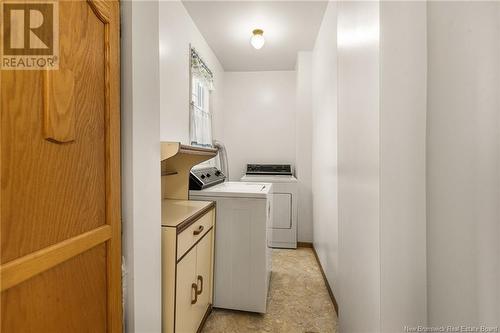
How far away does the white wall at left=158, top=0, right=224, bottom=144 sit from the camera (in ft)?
6.63

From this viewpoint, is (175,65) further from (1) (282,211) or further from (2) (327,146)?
(1) (282,211)

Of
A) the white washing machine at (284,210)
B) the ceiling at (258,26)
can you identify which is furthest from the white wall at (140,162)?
the white washing machine at (284,210)

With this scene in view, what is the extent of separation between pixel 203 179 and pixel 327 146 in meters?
1.26

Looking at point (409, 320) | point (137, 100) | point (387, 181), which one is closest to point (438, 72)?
point (387, 181)

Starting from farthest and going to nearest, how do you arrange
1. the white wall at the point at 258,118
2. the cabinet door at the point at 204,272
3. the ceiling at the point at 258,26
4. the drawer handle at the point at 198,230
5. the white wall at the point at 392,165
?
1. the white wall at the point at 258,118
2. the ceiling at the point at 258,26
3. the cabinet door at the point at 204,272
4. the drawer handle at the point at 198,230
5. the white wall at the point at 392,165

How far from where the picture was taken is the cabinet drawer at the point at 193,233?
1306 millimetres

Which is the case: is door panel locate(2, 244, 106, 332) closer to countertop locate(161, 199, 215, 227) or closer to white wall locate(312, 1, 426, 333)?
countertop locate(161, 199, 215, 227)

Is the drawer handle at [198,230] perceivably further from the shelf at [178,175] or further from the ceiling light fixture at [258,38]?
the ceiling light fixture at [258,38]

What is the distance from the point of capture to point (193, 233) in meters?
1.48

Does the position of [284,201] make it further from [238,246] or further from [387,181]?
[387,181]

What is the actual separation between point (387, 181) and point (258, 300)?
144 cm

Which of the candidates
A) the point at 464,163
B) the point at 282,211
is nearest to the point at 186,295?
the point at 464,163

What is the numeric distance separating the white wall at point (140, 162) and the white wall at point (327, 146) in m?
1.48

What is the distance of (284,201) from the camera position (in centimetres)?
331
